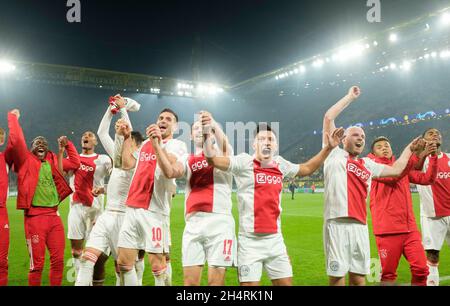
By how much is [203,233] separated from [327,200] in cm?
143

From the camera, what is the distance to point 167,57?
34.0m

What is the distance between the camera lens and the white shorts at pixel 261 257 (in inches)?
137

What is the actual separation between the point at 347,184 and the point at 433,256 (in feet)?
7.97

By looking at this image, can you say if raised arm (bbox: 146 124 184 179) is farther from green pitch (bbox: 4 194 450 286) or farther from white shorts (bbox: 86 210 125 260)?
green pitch (bbox: 4 194 450 286)

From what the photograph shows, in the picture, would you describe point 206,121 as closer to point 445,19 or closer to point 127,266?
point 127,266

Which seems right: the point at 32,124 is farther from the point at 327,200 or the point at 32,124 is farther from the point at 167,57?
the point at 327,200

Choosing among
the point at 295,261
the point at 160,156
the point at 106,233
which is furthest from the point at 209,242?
the point at 295,261

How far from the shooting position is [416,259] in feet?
14.6

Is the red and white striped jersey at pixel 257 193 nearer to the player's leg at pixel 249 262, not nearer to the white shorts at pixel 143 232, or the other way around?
the player's leg at pixel 249 262

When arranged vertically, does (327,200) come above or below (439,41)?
below

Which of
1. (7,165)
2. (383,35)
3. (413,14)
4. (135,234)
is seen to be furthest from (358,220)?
(383,35)

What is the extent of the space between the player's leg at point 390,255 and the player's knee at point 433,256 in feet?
3.83

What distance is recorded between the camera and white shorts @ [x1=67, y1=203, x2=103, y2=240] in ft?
20.0
